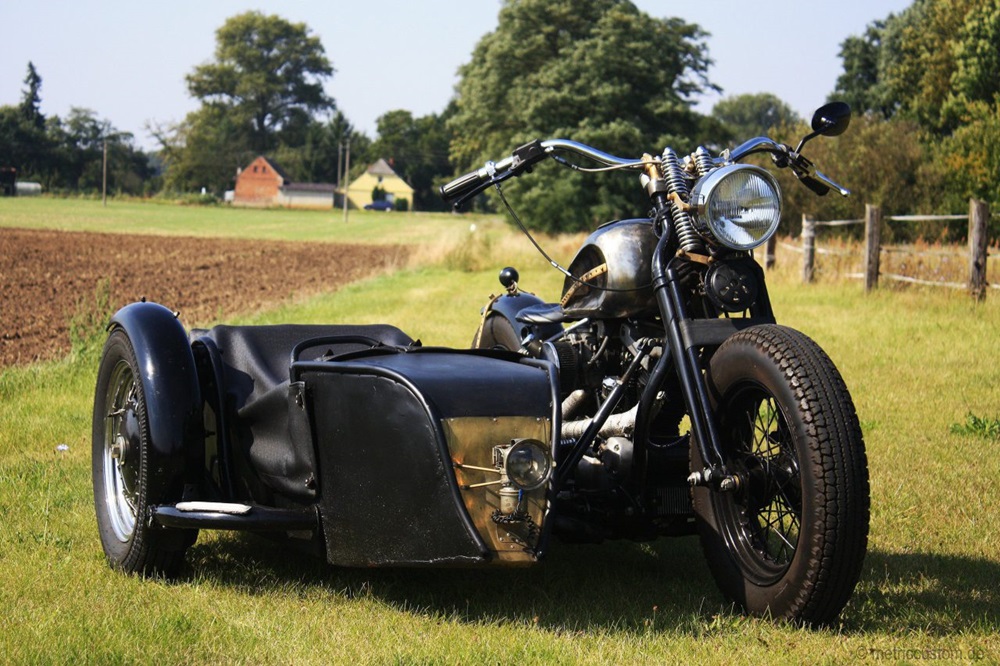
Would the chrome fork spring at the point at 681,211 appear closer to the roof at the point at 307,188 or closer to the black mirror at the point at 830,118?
the black mirror at the point at 830,118

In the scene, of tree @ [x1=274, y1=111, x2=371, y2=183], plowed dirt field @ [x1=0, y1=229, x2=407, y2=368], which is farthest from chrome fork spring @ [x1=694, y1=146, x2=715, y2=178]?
tree @ [x1=274, y1=111, x2=371, y2=183]

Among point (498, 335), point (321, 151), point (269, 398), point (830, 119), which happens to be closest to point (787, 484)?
point (830, 119)

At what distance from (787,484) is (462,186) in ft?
5.21

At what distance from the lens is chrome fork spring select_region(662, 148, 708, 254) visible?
3990mm

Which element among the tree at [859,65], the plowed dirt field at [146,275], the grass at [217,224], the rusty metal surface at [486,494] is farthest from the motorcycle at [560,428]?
the tree at [859,65]

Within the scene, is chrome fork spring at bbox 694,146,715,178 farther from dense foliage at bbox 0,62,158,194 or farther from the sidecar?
dense foliage at bbox 0,62,158,194

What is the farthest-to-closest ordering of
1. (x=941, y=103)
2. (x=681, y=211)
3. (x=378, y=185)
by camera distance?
(x=378, y=185)
(x=941, y=103)
(x=681, y=211)

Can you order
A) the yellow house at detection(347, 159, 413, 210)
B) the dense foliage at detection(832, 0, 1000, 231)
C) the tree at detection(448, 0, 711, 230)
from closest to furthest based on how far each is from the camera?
the dense foliage at detection(832, 0, 1000, 231), the tree at detection(448, 0, 711, 230), the yellow house at detection(347, 159, 413, 210)

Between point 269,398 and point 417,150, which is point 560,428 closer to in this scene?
point 269,398

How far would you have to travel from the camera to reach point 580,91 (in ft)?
137

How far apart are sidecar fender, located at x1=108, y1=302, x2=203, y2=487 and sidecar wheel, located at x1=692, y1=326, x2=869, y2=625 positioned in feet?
5.82

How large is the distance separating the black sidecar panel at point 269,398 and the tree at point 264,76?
409 ft

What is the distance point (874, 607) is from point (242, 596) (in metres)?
2.11

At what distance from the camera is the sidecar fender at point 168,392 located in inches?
166
